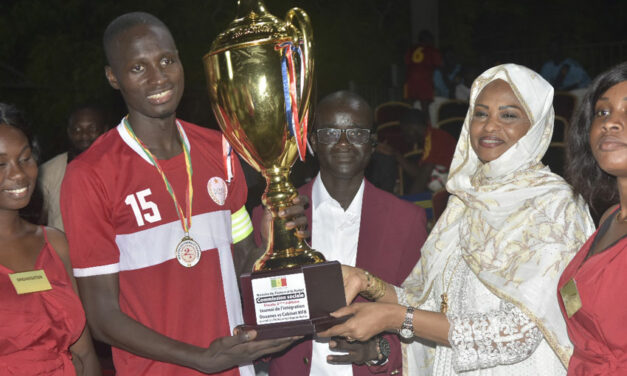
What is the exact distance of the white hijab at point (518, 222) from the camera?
217cm

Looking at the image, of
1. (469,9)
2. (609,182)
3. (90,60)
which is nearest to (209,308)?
(609,182)

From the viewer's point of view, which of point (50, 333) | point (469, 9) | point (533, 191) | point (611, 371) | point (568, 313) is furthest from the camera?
point (469, 9)

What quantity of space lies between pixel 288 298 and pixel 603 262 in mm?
929

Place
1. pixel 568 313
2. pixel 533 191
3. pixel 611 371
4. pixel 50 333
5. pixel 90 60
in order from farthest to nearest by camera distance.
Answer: pixel 90 60
pixel 533 191
pixel 50 333
pixel 568 313
pixel 611 371

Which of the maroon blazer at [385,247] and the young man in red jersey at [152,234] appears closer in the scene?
the young man in red jersey at [152,234]

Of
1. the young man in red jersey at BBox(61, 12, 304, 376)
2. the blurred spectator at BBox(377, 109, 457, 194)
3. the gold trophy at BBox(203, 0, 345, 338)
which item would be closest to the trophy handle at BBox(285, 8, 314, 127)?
the gold trophy at BBox(203, 0, 345, 338)

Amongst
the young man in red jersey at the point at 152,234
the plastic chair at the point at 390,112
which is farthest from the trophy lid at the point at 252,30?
the plastic chair at the point at 390,112

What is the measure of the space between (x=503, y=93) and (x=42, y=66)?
32.7 ft

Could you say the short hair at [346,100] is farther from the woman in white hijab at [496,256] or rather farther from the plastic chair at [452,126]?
the plastic chair at [452,126]

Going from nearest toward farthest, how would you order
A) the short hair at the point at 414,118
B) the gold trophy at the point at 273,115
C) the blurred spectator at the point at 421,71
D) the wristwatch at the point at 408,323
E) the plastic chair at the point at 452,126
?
the gold trophy at the point at 273,115
the wristwatch at the point at 408,323
the short hair at the point at 414,118
the plastic chair at the point at 452,126
the blurred spectator at the point at 421,71

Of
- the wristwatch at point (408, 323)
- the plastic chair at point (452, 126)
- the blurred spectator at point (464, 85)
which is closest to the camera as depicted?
the wristwatch at point (408, 323)

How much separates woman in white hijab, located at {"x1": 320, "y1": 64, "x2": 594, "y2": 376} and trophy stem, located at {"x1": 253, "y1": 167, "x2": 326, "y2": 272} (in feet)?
0.75

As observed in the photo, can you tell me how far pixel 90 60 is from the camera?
1061cm

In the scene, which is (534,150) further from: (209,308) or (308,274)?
(209,308)
